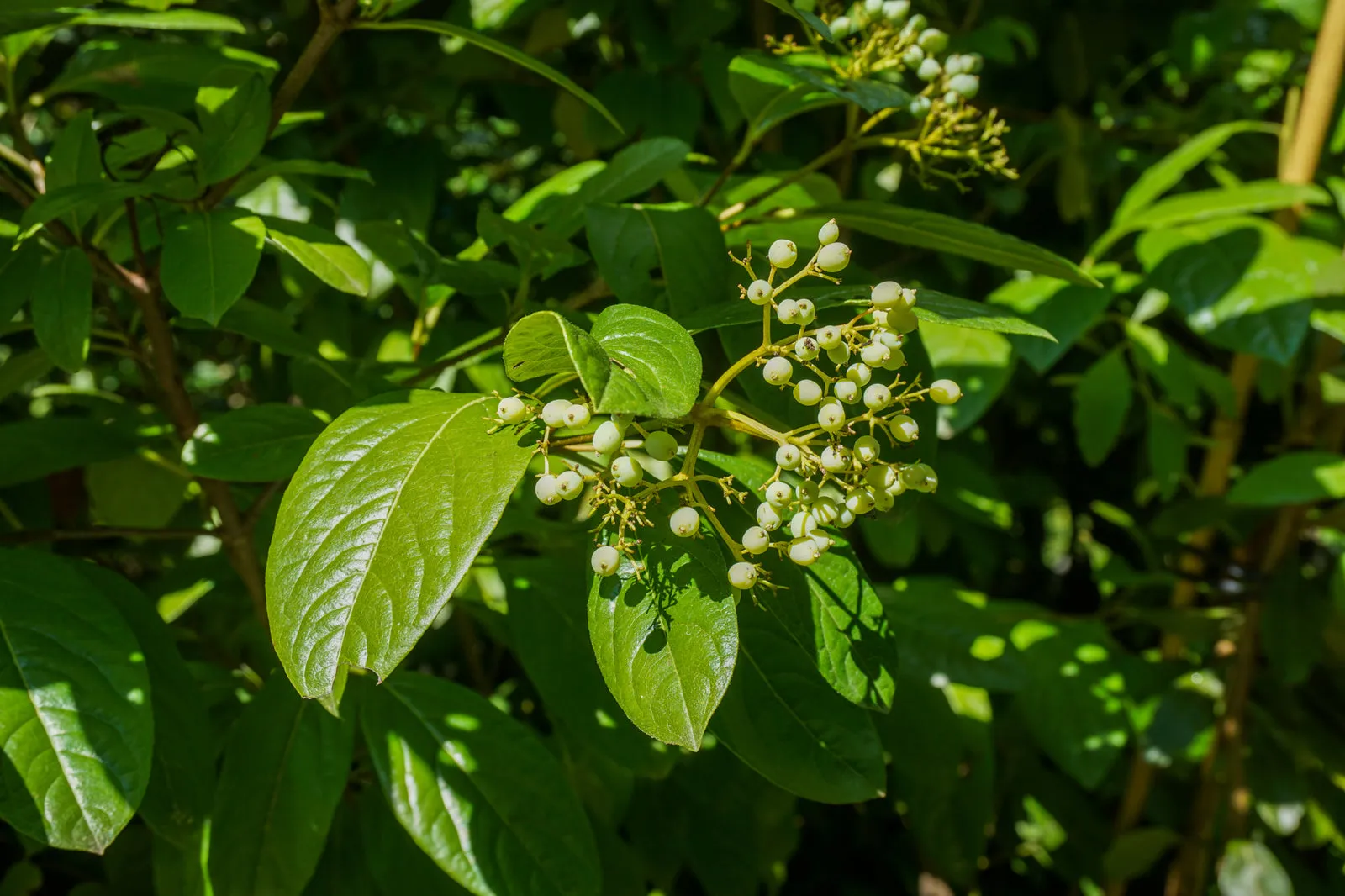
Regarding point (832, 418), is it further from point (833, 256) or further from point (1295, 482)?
point (1295, 482)

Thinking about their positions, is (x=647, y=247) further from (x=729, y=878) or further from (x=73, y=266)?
(x=729, y=878)

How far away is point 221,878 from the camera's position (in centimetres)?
80

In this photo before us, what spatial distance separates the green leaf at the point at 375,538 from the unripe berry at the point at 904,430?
0.21 metres

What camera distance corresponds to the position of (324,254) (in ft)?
2.52

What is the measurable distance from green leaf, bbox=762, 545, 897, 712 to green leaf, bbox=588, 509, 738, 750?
88mm

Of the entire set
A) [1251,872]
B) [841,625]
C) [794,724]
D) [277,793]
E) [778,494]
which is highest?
[778,494]

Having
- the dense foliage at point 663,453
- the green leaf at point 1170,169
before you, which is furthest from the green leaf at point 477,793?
the green leaf at point 1170,169

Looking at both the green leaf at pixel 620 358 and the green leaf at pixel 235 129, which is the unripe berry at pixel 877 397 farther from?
the green leaf at pixel 235 129

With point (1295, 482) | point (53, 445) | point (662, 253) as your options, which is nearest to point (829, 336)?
point (662, 253)

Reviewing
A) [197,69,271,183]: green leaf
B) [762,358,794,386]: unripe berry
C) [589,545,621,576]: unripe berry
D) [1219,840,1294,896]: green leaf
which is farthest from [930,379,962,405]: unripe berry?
[1219,840,1294,896]: green leaf

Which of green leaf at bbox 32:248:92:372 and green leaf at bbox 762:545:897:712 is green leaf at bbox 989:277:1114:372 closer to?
green leaf at bbox 762:545:897:712

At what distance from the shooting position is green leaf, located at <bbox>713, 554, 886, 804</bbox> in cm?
73

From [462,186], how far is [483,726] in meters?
1.34

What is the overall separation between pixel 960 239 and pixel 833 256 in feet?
0.62
